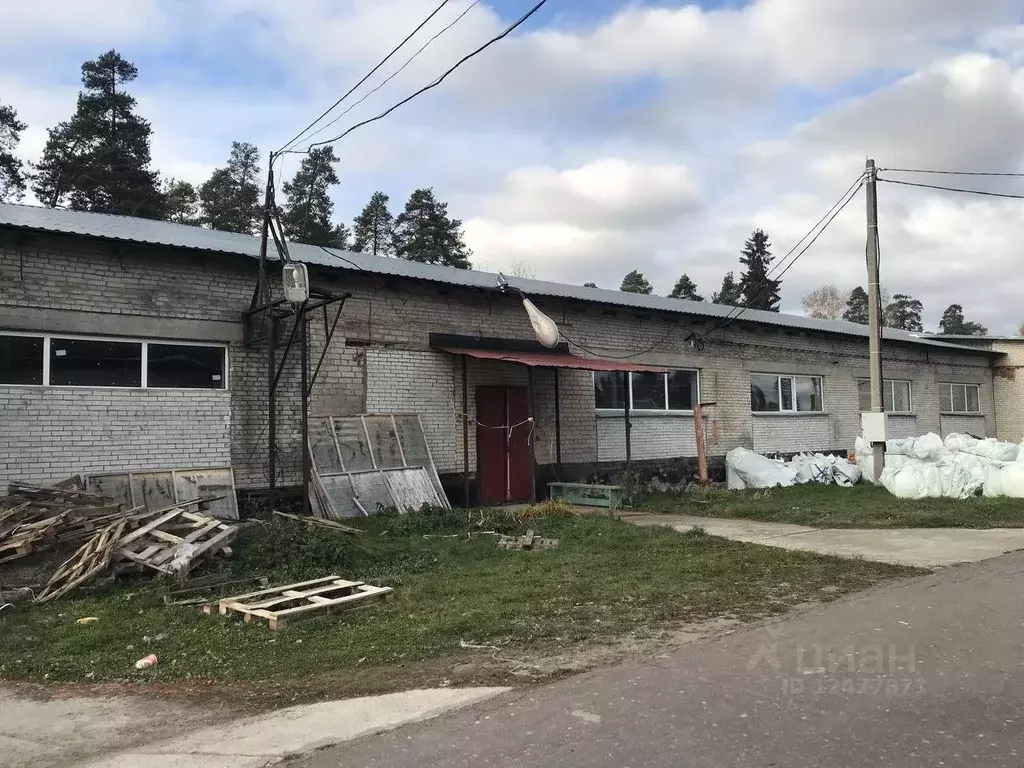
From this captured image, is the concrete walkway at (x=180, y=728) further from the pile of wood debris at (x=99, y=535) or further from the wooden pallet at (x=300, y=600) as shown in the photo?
the pile of wood debris at (x=99, y=535)

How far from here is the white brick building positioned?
9.85 m

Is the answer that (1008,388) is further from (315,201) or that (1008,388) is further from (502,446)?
(315,201)

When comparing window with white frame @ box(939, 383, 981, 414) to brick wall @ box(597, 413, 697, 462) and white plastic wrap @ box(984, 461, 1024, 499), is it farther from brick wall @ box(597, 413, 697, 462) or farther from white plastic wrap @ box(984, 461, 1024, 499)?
white plastic wrap @ box(984, 461, 1024, 499)

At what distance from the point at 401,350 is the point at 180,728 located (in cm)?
923

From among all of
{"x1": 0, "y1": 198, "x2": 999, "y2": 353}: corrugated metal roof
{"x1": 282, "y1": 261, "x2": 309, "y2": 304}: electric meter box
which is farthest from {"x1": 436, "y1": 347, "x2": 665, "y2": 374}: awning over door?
{"x1": 282, "y1": 261, "x2": 309, "y2": 304}: electric meter box

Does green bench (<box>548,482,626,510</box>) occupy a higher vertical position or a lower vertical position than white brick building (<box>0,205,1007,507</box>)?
lower

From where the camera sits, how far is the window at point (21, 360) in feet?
31.4

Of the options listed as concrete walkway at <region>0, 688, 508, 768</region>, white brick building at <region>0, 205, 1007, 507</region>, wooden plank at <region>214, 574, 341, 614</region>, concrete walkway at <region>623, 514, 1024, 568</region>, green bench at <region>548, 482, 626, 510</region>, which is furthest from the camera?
green bench at <region>548, 482, 626, 510</region>

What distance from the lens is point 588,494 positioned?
1360 cm

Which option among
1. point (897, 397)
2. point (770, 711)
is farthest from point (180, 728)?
point (897, 397)

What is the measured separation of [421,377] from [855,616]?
8572 mm

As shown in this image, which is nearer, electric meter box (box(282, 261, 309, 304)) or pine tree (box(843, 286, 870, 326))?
electric meter box (box(282, 261, 309, 304))

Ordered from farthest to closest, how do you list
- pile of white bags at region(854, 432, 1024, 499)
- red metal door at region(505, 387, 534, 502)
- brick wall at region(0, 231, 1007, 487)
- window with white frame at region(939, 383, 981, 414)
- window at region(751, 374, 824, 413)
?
window with white frame at region(939, 383, 981, 414)
window at region(751, 374, 824, 413)
red metal door at region(505, 387, 534, 502)
pile of white bags at region(854, 432, 1024, 499)
brick wall at region(0, 231, 1007, 487)

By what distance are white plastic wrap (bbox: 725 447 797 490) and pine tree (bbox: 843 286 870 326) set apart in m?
67.8
